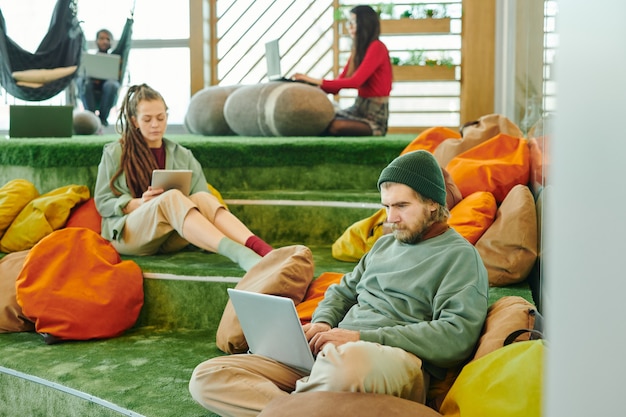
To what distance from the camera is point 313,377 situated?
1728mm

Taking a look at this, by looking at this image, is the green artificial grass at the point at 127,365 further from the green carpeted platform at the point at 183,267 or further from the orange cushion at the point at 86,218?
the orange cushion at the point at 86,218

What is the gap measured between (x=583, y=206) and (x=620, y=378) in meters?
0.12

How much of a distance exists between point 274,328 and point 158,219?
1.38 meters

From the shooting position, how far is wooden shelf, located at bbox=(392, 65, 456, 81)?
7.05 meters

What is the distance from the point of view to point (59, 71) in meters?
5.43

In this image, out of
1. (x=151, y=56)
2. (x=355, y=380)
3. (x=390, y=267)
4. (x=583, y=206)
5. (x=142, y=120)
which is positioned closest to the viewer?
(x=583, y=206)

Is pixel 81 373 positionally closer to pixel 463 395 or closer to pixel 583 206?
pixel 463 395

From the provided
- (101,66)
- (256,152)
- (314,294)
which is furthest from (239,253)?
(101,66)

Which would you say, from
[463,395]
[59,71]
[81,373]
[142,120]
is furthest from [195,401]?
[59,71]

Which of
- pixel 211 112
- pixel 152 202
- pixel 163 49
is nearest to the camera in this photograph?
pixel 152 202

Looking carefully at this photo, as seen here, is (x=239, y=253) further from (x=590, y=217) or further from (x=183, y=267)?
(x=590, y=217)

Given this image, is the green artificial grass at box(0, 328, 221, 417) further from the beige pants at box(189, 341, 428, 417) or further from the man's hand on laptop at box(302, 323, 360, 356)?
the man's hand on laptop at box(302, 323, 360, 356)

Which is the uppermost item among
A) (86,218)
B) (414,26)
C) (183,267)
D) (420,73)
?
(414,26)

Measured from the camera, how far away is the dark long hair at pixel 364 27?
4.99 m
